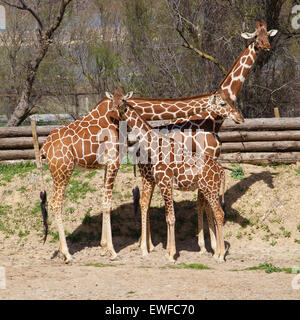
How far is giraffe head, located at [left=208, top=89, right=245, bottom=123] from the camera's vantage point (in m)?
10.8

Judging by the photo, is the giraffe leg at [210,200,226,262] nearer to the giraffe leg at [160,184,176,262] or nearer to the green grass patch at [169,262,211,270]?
the green grass patch at [169,262,211,270]

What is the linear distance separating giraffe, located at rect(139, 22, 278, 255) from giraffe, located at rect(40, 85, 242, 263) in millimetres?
218

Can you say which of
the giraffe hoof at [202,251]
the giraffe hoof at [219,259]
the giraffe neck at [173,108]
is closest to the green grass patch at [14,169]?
the giraffe neck at [173,108]

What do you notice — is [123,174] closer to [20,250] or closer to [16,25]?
[20,250]

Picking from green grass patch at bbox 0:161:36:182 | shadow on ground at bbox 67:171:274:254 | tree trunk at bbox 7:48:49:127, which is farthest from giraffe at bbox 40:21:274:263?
tree trunk at bbox 7:48:49:127

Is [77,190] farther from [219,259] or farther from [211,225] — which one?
[219,259]

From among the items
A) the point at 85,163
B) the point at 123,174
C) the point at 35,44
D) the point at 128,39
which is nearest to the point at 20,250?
the point at 85,163

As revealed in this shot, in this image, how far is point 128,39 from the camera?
1939cm

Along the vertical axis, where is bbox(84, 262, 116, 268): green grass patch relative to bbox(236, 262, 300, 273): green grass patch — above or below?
above

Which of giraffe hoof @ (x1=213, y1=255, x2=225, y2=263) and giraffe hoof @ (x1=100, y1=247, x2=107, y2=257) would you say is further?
giraffe hoof @ (x1=100, y1=247, x2=107, y2=257)

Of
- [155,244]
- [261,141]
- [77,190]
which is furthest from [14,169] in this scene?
[261,141]

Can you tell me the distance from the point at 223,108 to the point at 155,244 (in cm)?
337

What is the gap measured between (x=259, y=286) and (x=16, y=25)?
1727cm

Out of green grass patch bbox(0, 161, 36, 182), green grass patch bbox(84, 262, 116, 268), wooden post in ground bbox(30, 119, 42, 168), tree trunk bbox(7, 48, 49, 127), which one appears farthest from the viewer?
tree trunk bbox(7, 48, 49, 127)
